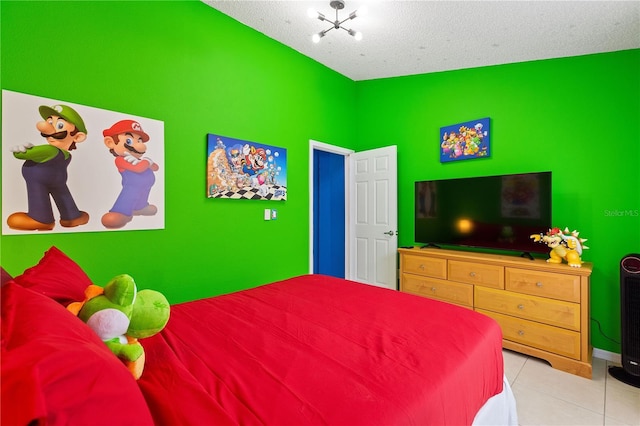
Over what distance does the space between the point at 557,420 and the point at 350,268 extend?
8.81ft

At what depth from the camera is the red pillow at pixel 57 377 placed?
51 cm

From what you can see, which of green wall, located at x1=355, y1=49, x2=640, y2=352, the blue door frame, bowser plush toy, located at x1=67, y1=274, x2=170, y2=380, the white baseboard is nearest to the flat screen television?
green wall, located at x1=355, y1=49, x2=640, y2=352

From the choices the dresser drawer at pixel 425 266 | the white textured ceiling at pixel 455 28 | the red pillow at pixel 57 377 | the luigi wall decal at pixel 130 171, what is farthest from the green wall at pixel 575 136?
the red pillow at pixel 57 377

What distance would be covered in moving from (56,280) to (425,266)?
3.02 meters

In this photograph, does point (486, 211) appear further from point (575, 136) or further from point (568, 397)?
point (568, 397)

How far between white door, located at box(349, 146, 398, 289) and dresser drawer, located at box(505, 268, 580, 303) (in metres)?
1.36

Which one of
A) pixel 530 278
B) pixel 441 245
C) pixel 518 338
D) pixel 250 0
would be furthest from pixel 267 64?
pixel 518 338

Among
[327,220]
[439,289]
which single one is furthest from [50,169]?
[327,220]

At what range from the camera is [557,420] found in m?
1.90

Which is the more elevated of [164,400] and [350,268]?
[164,400]

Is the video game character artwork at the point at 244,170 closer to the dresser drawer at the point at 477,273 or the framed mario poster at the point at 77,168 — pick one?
the framed mario poster at the point at 77,168

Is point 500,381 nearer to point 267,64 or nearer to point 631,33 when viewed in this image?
point 631,33

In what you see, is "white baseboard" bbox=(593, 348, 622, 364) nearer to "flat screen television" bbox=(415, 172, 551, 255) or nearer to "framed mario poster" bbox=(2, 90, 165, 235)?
"flat screen television" bbox=(415, 172, 551, 255)

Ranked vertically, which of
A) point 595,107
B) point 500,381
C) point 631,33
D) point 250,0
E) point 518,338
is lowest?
point 518,338
